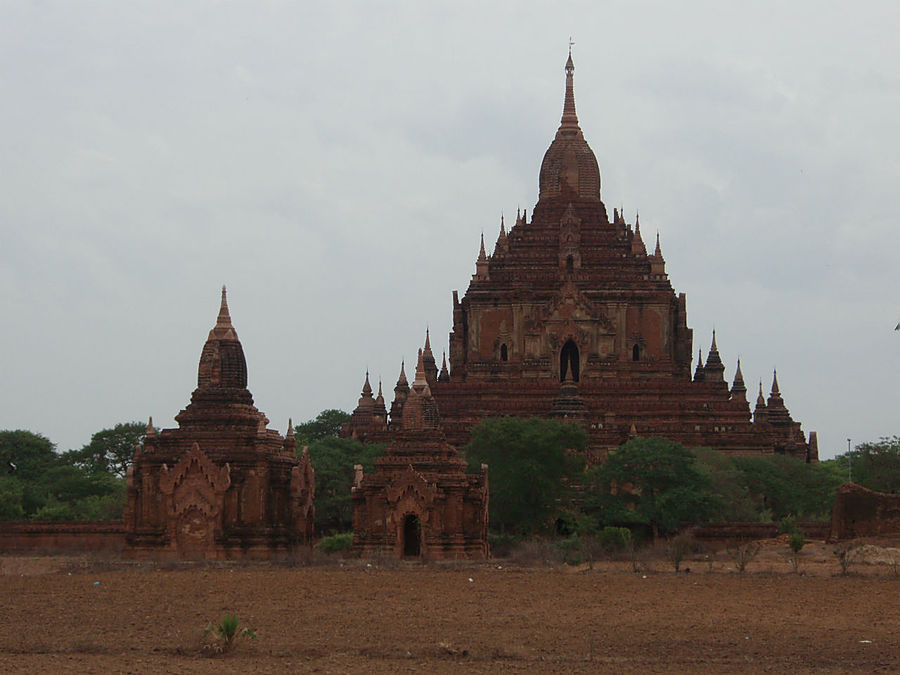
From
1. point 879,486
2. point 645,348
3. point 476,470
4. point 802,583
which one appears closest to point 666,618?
point 802,583

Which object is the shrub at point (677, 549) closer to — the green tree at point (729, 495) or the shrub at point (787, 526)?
the shrub at point (787, 526)

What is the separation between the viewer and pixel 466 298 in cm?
7338

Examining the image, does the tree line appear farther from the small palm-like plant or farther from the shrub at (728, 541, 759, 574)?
the small palm-like plant

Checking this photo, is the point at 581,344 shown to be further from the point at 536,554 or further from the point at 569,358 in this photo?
the point at 536,554

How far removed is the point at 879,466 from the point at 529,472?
17595 mm

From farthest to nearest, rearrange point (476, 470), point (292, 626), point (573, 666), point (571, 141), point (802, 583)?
point (571, 141), point (476, 470), point (802, 583), point (292, 626), point (573, 666)

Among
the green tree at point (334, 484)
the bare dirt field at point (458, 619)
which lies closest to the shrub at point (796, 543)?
the bare dirt field at point (458, 619)

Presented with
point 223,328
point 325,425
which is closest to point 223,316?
point 223,328

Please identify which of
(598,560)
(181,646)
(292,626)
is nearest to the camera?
(181,646)

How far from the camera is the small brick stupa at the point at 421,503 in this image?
45.4 meters

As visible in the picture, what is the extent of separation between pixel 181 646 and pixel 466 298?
48452mm

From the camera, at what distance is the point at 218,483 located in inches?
1784

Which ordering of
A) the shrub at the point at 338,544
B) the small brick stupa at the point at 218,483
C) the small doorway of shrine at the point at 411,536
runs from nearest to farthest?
the small brick stupa at the point at 218,483, the shrub at the point at 338,544, the small doorway of shrine at the point at 411,536

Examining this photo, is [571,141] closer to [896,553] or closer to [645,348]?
[645,348]
